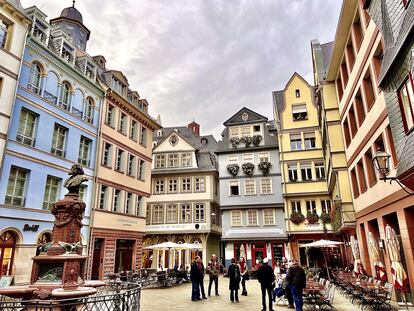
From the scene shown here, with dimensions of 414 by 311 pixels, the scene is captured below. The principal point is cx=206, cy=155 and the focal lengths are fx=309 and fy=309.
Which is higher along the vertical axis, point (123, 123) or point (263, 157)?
point (123, 123)

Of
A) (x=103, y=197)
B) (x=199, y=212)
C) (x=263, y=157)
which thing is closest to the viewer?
(x=103, y=197)

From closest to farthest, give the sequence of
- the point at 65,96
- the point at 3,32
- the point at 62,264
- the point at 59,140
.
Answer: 1. the point at 62,264
2. the point at 3,32
3. the point at 59,140
4. the point at 65,96

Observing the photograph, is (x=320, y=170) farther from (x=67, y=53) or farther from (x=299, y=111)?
(x=67, y=53)

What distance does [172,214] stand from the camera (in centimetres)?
3488

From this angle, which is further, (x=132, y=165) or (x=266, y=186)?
(x=266, y=186)

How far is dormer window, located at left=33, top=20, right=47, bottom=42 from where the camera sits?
18020mm

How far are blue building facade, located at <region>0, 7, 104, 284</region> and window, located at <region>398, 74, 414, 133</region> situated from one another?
16.6 meters

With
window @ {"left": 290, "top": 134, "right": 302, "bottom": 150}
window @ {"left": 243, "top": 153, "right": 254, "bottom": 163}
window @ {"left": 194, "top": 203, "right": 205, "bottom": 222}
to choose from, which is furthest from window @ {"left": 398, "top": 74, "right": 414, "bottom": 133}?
window @ {"left": 194, "top": 203, "right": 205, "bottom": 222}

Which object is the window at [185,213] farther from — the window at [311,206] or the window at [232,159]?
the window at [311,206]

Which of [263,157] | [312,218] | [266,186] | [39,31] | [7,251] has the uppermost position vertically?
[39,31]

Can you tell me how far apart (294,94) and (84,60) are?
19.8 meters

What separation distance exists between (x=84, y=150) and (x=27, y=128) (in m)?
4.62

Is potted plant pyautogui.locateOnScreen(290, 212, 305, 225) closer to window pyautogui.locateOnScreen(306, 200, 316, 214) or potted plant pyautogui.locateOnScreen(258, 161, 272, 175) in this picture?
window pyautogui.locateOnScreen(306, 200, 316, 214)

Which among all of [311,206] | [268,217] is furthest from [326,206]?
[268,217]
